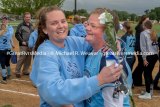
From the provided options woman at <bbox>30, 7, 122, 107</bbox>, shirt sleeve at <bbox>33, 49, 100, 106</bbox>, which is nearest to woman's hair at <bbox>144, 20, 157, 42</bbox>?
woman at <bbox>30, 7, 122, 107</bbox>

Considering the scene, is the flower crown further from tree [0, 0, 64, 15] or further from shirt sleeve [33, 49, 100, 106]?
tree [0, 0, 64, 15]

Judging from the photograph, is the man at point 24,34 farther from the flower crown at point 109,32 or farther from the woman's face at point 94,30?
the flower crown at point 109,32

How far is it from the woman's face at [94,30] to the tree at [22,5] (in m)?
40.9

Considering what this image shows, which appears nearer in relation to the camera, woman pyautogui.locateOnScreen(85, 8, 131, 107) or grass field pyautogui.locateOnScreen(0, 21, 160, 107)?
woman pyautogui.locateOnScreen(85, 8, 131, 107)

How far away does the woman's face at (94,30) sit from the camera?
206 centimetres

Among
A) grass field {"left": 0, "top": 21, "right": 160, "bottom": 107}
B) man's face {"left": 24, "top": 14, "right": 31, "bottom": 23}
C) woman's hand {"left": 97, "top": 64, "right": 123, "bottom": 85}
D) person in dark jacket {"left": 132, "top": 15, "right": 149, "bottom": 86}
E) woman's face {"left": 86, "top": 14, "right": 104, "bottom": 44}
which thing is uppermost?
woman's face {"left": 86, "top": 14, "right": 104, "bottom": 44}

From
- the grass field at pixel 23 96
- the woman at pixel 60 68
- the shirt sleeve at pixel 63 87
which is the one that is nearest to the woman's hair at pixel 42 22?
the woman at pixel 60 68

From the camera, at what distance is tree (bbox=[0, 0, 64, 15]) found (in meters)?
43.7

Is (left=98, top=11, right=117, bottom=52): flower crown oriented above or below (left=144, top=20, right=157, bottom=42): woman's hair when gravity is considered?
above

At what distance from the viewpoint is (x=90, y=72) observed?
2070 millimetres

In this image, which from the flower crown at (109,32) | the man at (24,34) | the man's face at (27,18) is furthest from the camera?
the man at (24,34)

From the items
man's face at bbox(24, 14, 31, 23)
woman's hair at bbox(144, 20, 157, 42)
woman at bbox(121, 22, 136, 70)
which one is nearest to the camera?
woman's hair at bbox(144, 20, 157, 42)

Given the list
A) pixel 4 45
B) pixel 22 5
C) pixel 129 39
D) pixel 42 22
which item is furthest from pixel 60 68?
pixel 22 5

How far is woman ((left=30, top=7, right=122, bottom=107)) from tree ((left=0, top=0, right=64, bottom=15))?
134 feet
